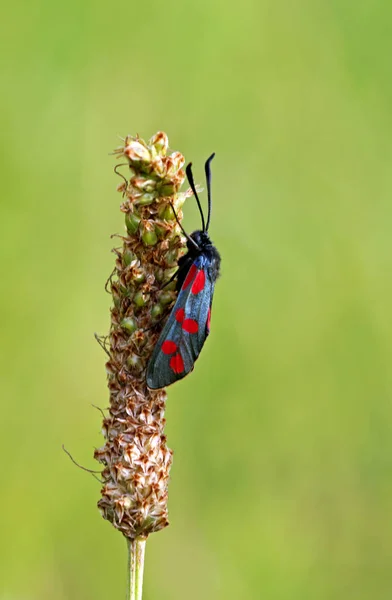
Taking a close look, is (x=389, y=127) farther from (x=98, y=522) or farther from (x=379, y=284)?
(x=98, y=522)

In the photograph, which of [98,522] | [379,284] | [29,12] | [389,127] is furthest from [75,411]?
[389,127]

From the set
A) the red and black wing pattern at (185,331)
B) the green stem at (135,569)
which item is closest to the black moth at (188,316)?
the red and black wing pattern at (185,331)

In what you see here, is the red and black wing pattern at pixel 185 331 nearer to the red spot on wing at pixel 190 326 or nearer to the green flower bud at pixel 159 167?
the red spot on wing at pixel 190 326

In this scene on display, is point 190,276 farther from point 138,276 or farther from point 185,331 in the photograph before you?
point 138,276

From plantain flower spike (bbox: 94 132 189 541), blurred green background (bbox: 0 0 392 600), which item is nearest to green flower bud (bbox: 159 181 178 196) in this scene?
plantain flower spike (bbox: 94 132 189 541)

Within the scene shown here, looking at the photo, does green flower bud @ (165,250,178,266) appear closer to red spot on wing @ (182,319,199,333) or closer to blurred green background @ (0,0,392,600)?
red spot on wing @ (182,319,199,333)
